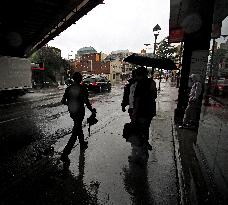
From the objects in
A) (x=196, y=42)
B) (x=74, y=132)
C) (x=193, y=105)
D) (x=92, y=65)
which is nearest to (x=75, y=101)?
(x=74, y=132)

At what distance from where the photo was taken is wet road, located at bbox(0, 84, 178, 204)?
393cm

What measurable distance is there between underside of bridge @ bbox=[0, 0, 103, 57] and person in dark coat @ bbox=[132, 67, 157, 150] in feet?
24.4

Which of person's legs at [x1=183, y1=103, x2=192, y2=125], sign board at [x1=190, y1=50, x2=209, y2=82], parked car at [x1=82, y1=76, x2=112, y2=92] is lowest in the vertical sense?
parked car at [x1=82, y1=76, x2=112, y2=92]

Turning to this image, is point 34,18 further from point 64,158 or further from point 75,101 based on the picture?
point 64,158

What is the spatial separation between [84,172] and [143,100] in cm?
201

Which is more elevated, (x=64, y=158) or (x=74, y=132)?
(x=74, y=132)

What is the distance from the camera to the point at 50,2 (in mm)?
10602

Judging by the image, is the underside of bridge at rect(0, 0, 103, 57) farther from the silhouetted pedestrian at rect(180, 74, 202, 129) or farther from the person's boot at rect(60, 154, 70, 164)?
the person's boot at rect(60, 154, 70, 164)

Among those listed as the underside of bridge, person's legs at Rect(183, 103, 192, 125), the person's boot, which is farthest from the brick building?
the person's boot

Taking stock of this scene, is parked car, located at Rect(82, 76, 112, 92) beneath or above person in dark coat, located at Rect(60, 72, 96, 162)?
beneath

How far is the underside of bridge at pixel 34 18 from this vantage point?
1069 cm

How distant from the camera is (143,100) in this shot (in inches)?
209

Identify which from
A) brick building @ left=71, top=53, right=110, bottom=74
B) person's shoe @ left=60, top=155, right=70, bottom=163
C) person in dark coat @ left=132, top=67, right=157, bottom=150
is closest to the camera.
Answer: person in dark coat @ left=132, top=67, right=157, bottom=150

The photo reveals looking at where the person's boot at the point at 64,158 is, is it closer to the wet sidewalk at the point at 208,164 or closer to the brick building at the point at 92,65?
the wet sidewalk at the point at 208,164
